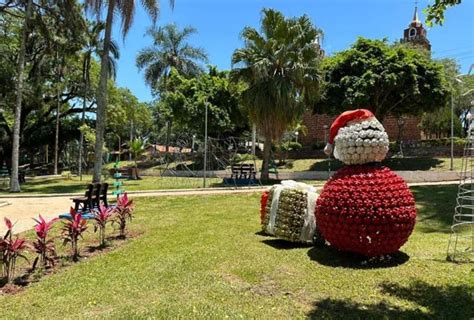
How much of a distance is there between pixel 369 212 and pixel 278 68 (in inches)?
660

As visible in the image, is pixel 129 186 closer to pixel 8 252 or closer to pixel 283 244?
pixel 283 244

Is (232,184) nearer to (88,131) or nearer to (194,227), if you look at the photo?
(194,227)

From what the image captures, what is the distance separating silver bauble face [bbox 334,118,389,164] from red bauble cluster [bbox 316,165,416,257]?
17cm

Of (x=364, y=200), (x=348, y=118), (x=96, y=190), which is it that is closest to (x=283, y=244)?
(x=364, y=200)

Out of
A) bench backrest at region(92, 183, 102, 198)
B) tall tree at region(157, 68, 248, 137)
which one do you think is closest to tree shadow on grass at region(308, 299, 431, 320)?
bench backrest at region(92, 183, 102, 198)

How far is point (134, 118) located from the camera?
144 ft

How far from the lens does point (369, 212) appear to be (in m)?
5.62

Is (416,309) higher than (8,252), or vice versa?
(8,252)

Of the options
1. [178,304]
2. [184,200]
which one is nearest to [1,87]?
[184,200]

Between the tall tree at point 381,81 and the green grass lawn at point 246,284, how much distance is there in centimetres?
1893

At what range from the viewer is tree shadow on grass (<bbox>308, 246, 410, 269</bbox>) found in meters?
5.79

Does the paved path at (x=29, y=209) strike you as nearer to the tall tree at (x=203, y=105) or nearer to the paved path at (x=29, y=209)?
the paved path at (x=29, y=209)

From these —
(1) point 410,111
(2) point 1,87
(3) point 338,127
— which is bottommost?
(3) point 338,127

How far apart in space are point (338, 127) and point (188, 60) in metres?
35.0
